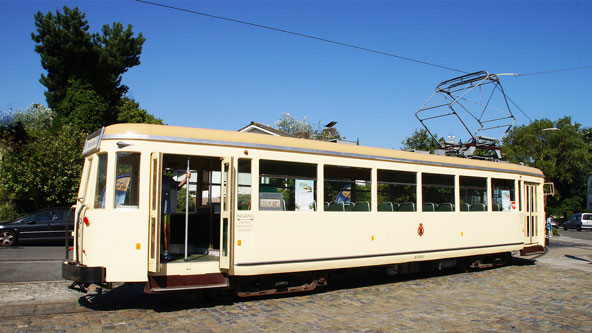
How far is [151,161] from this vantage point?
22.9ft

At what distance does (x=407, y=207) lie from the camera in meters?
9.84

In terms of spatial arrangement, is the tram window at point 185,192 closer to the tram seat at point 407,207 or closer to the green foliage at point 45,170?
the tram seat at point 407,207

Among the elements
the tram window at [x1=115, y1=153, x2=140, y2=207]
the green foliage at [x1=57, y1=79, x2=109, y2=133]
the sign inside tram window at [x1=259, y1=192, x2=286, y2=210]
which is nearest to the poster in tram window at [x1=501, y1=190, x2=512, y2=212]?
the sign inside tram window at [x1=259, y1=192, x2=286, y2=210]

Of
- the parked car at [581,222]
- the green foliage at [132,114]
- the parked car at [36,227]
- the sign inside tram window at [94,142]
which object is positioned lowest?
the parked car at [581,222]

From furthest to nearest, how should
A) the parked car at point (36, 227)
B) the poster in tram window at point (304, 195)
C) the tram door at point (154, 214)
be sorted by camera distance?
the parked car at point (36, 227)
the poster in tram window at point (304, 195)
the tram door at point (154, 214)

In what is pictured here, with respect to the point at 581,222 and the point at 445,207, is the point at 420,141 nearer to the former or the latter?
the point at 581,222

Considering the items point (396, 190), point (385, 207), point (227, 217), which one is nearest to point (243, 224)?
point (227, 217)

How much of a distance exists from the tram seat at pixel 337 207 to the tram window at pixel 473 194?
3612 millimetres

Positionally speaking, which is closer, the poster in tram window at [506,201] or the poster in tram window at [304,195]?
the poster in tram window at [304,195]

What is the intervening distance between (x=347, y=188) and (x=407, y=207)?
1.71m

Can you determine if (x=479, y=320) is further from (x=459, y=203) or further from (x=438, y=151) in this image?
(x=438, y=151)

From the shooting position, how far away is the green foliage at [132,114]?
39806mm

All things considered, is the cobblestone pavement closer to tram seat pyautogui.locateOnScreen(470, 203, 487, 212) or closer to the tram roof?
tram seat pyautogui.locateOnScreen(470, 203, 487, 212)

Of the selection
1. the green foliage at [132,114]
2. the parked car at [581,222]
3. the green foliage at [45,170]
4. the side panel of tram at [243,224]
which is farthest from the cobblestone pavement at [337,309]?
the parked car at [581,222]
